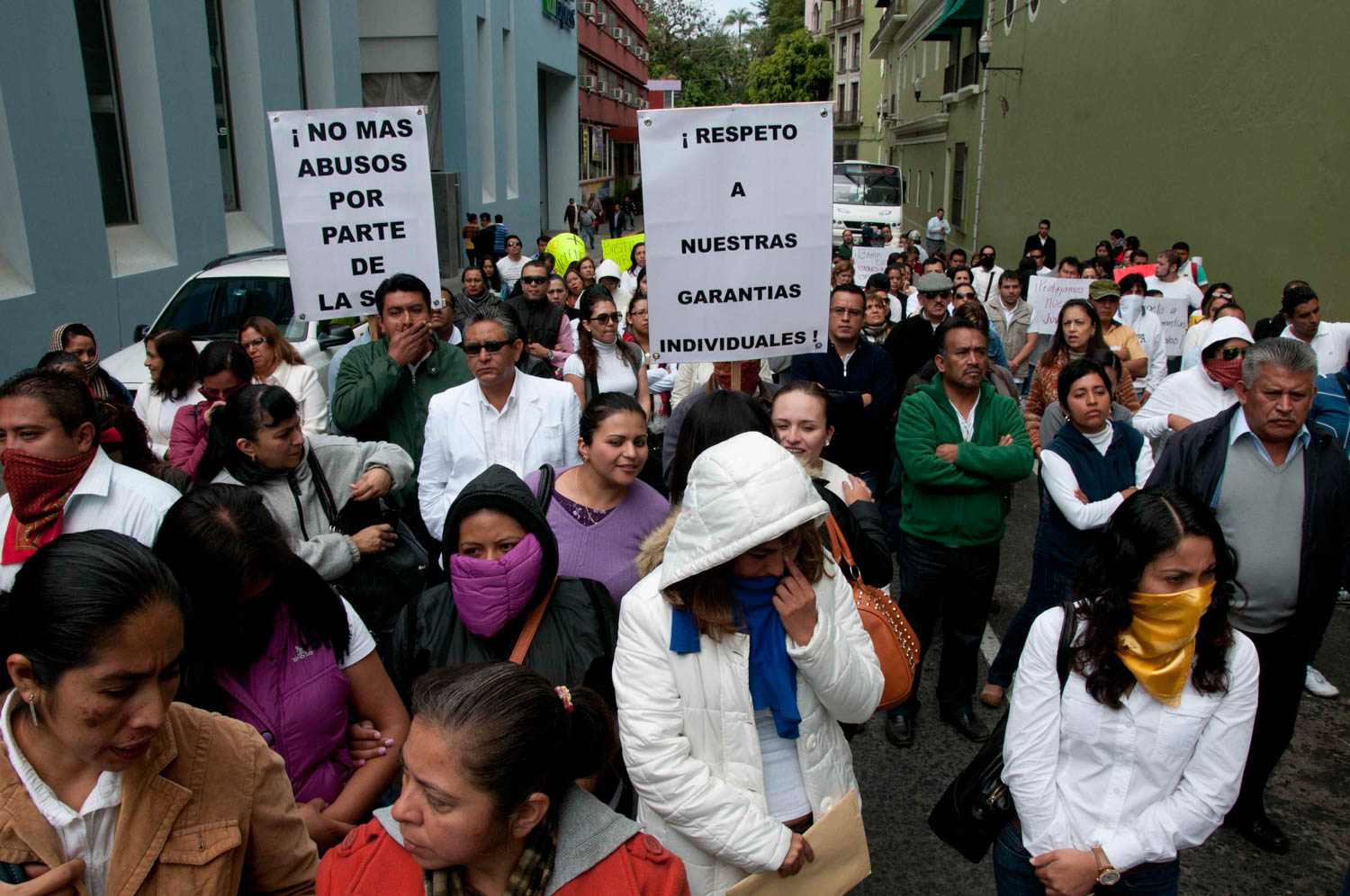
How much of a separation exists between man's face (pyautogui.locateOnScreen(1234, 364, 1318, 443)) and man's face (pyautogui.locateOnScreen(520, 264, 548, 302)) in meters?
6.35

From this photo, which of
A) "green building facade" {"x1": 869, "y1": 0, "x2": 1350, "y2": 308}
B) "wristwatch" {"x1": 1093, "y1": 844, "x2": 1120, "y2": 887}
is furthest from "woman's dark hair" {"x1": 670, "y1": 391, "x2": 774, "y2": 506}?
"green building facade" {"x1": 869, "y1": 0, "x2": 1350, "y2": 308}

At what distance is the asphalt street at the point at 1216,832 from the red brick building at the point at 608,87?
124ft

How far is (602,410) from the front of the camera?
11.6 feet

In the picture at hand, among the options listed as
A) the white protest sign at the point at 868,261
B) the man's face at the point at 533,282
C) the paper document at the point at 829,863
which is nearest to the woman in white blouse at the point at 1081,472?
the paper document at the point at 829,863

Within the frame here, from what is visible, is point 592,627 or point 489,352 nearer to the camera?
point 592,627

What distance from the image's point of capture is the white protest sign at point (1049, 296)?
930 centimetres

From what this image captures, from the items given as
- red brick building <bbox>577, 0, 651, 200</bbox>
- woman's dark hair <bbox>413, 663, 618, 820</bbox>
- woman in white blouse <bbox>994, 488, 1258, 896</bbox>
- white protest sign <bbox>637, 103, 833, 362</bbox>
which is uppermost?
red brick building <bbox>577, 0, 651, 200</bbox>

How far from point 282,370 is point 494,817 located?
4350 mm

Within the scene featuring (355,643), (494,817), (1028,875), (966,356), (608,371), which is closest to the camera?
(494,817)

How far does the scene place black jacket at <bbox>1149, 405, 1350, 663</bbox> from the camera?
370 cm

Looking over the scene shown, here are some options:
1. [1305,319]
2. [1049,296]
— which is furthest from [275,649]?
[1049,296]

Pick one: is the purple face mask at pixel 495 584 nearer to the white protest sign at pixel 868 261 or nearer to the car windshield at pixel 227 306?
the car windshield at pixel 227 306

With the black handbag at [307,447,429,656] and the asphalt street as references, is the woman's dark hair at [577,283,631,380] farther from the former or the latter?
the black handbag at [307,447,429,656]

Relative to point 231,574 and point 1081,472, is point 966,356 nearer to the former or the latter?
point 1081,472
